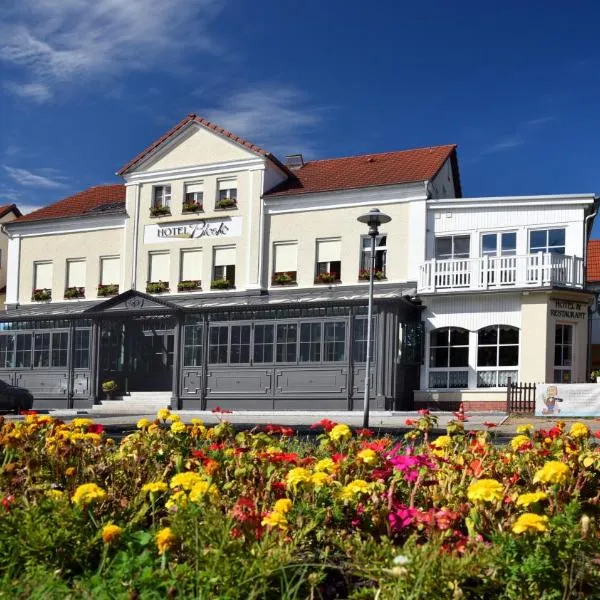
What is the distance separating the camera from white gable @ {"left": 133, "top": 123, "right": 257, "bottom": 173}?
32.5 meters

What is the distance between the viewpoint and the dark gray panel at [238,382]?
29031 mm

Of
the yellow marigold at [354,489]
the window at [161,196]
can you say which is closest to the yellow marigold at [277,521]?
the yellow marigold at [354,489]

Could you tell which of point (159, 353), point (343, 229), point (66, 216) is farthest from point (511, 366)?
point (66, 216)

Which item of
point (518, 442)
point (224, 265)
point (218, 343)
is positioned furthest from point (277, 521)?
point (224, 265)

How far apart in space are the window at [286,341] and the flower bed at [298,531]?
23.2 metres

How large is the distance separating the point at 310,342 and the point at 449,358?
4646 mm

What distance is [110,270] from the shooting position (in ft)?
113

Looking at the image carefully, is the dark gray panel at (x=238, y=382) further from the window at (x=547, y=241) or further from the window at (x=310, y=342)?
the window at (x=547, y=241)

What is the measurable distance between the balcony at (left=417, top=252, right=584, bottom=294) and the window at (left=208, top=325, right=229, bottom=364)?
279 inches

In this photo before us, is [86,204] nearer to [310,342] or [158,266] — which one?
[158,266]

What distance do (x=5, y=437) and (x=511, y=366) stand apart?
22.9 metres

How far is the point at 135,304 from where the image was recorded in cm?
3095

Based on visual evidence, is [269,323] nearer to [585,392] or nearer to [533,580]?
[585,392]

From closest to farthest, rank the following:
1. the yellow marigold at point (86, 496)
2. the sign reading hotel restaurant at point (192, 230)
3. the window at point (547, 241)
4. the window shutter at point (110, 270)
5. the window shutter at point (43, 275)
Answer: the yellow marigold at point (86, 496) < the window at point (547, 241) < the sign reading hotel restaurant at point (192, 230) < the window shutter at point (110, 270) < the window shutter at point (43, 275)
